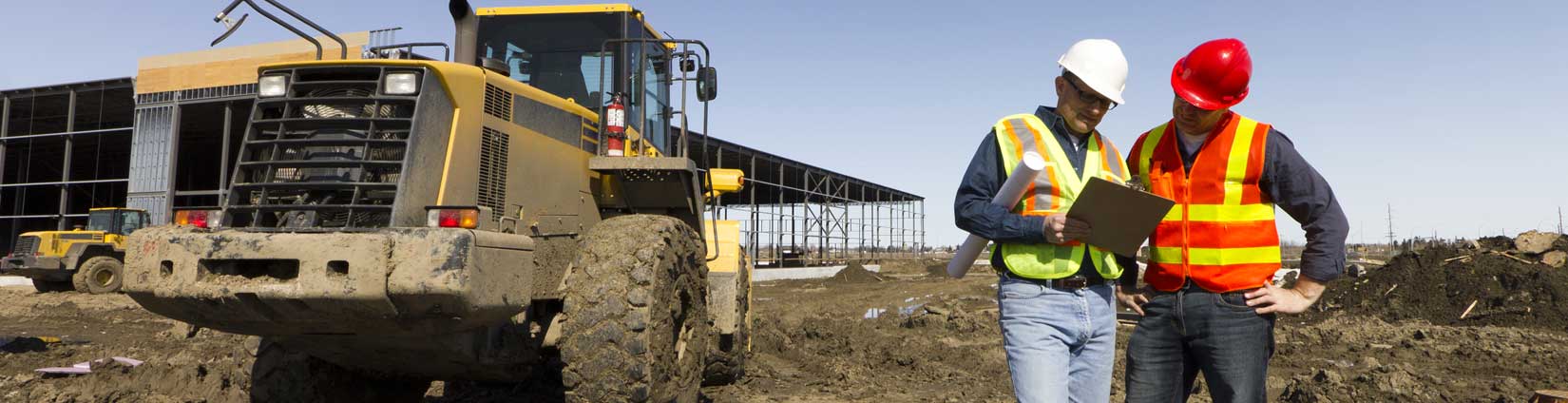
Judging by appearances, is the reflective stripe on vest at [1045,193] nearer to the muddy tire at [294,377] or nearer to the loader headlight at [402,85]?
the loader headlight at [402,85]

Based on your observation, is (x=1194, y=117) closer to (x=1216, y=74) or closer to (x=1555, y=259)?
(x=1216, y=74)

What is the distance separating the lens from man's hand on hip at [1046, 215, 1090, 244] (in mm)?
2656

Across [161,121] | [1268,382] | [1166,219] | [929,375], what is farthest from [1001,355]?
[161,121]

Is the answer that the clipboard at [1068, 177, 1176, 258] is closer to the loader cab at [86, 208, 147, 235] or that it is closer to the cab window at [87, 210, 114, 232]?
the loader cab at [86, 208, 147, 235]

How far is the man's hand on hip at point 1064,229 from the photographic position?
266 cm

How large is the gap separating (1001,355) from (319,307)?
7.51 m

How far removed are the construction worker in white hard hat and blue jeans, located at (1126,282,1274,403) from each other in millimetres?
221

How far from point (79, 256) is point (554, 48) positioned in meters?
17.8

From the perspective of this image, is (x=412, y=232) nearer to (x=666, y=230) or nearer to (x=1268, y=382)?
(x=666, y=230)

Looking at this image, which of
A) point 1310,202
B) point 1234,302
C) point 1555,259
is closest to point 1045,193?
point 1234,302

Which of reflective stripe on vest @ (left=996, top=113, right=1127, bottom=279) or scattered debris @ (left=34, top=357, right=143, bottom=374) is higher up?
reflective stripe on vest @ (left=996, top=113, right=1127, bottom=279)

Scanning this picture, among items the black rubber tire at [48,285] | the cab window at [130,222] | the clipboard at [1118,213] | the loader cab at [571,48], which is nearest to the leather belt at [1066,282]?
the clipboard at [1118,213]

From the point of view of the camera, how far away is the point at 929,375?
27.6 feet

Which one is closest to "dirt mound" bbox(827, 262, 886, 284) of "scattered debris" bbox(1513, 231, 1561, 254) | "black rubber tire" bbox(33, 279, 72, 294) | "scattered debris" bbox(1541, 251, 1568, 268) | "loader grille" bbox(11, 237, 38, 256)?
"scattered debris" bbox(1513, 231, 1561, 254)
